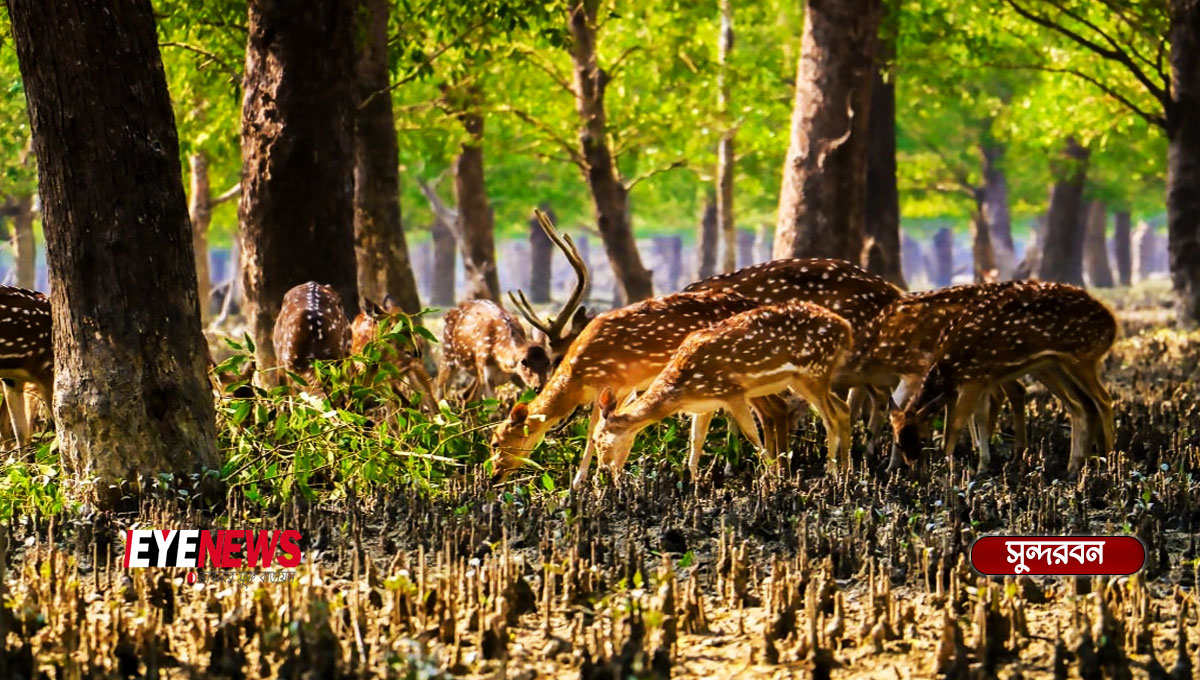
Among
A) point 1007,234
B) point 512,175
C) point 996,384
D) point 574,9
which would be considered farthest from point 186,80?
point 1007,234

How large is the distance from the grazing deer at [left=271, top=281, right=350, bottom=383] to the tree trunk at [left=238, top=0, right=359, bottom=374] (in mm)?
521

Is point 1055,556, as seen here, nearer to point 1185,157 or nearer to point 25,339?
point 25,339

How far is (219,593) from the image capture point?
5410 mm

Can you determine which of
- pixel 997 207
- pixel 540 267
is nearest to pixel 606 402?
pixel 540 267

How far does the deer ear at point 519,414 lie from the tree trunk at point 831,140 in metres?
6.15

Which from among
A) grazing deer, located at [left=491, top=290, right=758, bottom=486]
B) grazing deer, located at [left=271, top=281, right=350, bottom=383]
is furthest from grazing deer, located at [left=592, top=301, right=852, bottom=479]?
grazing deer, located at [left=271, top=281, right=350, bottom=383]

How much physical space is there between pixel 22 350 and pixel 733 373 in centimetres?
414

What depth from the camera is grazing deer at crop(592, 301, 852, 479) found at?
7582 mm

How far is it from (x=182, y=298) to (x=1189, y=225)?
1430 centimetres

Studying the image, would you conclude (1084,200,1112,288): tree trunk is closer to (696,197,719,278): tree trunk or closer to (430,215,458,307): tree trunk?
(696,197,719,278): tree trunk

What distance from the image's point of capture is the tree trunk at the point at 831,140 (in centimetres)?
1356

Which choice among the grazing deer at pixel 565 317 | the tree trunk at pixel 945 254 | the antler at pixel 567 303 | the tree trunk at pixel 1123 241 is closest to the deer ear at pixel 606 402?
the antler at pixel 567 303

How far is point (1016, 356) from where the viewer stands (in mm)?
8172

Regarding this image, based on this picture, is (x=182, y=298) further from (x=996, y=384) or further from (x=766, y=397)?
(x=996, y=384)
